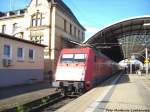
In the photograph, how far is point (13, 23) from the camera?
42844 millimetres

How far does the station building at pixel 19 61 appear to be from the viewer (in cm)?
2142

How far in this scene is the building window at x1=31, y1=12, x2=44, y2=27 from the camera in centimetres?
3766

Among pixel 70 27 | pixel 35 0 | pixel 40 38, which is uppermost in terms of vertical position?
pixel 35 0

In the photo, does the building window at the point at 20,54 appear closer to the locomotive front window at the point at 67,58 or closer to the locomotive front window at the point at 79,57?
the locomotive front window at the point at 67,58

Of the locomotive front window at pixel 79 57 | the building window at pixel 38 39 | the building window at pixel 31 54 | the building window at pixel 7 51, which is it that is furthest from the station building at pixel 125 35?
the locomotive front window at pixel 79 57

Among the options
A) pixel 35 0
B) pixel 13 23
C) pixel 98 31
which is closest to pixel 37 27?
pixel 35 0

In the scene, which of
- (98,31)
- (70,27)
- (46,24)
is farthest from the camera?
(70,27)

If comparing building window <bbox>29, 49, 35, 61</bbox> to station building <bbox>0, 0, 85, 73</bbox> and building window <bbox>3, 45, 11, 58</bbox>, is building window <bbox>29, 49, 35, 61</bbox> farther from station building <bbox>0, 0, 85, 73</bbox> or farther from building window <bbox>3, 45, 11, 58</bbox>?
station building <bbox>0, 0, 85, 73</bbox>

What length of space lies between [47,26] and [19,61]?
1349cm

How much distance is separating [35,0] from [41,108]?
27.7m

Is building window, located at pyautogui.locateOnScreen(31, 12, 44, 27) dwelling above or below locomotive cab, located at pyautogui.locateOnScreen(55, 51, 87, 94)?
A: above

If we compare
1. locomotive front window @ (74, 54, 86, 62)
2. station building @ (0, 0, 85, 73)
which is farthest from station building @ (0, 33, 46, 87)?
station building @ (0, 0, 85, 73)

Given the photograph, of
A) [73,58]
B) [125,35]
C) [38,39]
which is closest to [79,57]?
[73,58]

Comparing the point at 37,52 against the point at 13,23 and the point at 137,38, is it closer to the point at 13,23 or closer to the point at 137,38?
the point at 13,23
